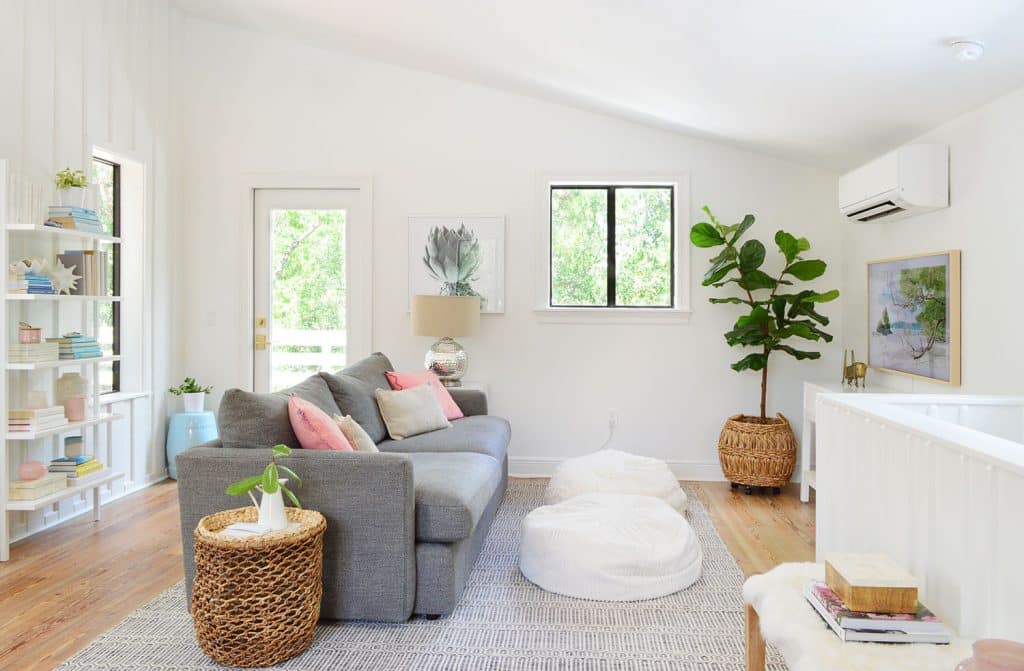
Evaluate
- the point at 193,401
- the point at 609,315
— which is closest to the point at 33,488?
the point at 193,401

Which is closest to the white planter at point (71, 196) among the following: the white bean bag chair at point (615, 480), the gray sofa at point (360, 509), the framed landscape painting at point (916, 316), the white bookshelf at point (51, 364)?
the white bookshelf at point (51, 364)

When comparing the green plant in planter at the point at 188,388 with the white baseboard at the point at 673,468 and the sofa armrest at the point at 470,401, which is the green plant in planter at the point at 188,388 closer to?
the sofa armrest at the point at 470,401

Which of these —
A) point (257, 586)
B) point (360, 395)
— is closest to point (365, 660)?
point (257, 586)

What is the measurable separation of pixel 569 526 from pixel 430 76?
3.39m

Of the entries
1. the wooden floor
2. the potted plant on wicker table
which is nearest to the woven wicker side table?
the wooden floor

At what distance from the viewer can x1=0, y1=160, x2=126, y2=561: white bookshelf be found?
3467 millimetres

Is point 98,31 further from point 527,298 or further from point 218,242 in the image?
point 527,298

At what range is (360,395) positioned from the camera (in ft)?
12.6

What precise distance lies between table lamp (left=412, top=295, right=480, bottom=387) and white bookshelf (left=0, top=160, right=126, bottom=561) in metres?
1.74

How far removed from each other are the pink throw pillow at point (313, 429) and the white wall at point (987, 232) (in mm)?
2631

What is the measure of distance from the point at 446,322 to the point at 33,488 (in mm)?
2327

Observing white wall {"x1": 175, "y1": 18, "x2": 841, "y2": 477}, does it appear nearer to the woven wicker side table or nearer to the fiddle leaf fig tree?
the fiddle leaf fig tree

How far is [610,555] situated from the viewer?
3023 millimetres

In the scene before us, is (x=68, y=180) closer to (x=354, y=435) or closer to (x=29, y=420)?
(x=29, y=420)
